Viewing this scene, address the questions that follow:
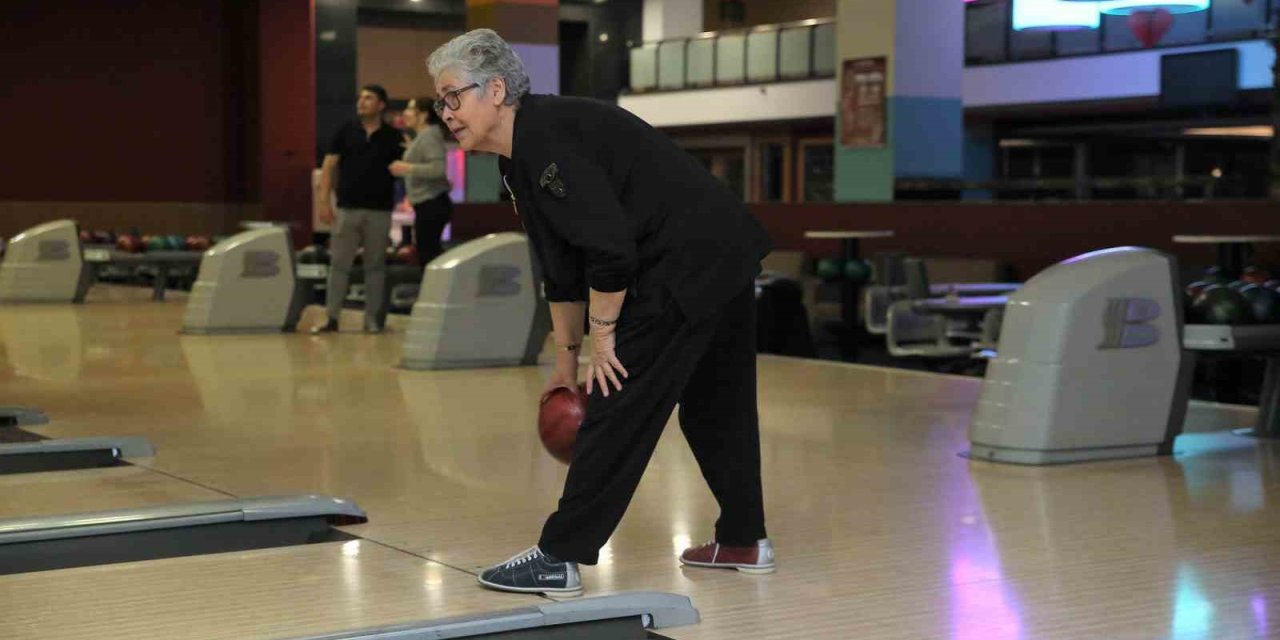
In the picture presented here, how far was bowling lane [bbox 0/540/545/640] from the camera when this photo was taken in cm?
289

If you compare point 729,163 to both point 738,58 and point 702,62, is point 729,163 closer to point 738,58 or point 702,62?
point 702,62

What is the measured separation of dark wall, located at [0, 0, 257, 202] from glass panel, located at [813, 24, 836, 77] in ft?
21.8

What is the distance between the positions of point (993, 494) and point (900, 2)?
894 cm

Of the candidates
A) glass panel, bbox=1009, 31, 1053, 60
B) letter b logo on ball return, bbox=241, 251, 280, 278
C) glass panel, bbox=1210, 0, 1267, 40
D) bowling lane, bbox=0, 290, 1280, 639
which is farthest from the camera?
glass panel, bbox=1009, 31, 1053, 60

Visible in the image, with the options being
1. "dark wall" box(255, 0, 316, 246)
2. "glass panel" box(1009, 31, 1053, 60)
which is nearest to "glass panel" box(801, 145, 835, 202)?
"glass panel" box(1009, 31, 1053, 60)

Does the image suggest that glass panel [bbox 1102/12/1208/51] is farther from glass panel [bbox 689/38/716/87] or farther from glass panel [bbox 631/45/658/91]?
glass panel [bbox 631/45/658/91]

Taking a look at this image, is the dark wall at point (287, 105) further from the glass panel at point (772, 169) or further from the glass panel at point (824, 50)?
the glass panel at point (772, 169)

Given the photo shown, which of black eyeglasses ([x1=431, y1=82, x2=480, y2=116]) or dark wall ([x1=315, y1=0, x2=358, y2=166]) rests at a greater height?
dark wall ([x1=315, y1=0, x2=358, y2=166])

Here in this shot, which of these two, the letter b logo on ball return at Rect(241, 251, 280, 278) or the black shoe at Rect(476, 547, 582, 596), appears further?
the letter b logo on ball return at Rect(241, 251, 280, 278)

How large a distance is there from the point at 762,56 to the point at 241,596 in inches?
724

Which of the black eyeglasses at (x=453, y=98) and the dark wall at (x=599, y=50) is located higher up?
the dark wall at (x=599, y=50)

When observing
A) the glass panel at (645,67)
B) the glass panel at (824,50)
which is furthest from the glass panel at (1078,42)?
the glass panel at (645,67)

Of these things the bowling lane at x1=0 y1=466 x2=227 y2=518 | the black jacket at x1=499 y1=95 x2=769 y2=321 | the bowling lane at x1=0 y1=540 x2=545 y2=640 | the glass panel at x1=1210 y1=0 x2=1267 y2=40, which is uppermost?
the glass panel at x1=1210 y1=0 x2=1267 y2=40

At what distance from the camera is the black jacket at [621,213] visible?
2.88 metres
